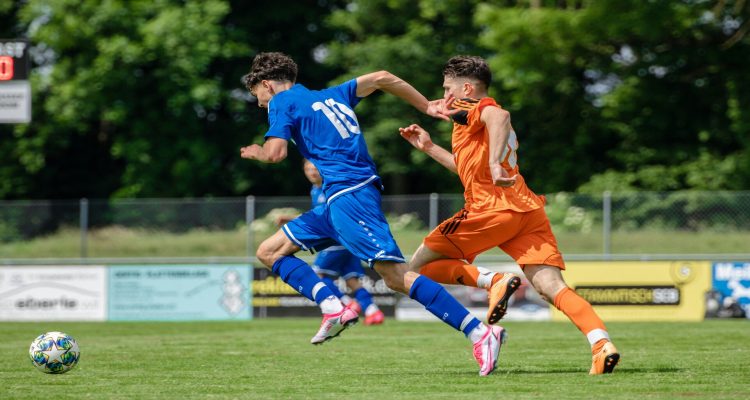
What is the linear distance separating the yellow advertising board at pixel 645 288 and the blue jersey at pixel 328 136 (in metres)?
10.8

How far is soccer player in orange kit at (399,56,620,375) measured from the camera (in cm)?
734

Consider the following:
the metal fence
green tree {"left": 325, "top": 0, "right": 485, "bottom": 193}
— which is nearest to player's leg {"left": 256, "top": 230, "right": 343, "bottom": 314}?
the metal fence

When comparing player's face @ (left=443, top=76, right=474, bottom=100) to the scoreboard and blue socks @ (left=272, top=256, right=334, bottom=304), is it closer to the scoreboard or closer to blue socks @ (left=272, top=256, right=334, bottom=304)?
blue socks @ (left=272, top=256, right=334, bottom=304)

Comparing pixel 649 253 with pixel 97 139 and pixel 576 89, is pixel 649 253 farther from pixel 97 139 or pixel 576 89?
pixel 97 139

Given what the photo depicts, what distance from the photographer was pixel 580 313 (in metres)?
7.32

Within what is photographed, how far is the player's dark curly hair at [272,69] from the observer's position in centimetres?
773

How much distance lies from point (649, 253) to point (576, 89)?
1226 cm

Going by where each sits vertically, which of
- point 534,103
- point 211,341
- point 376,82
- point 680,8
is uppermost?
point 680,8

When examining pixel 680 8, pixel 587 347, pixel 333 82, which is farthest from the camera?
pixel 333 82

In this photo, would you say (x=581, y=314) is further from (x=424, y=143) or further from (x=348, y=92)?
(x=348, y=92)

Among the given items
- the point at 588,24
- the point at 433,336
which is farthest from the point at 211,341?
the point at 588,24

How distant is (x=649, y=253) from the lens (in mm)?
19812

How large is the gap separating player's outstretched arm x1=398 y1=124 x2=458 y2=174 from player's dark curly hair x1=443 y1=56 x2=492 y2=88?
17.8 inches

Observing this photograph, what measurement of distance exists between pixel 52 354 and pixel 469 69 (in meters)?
3.42
